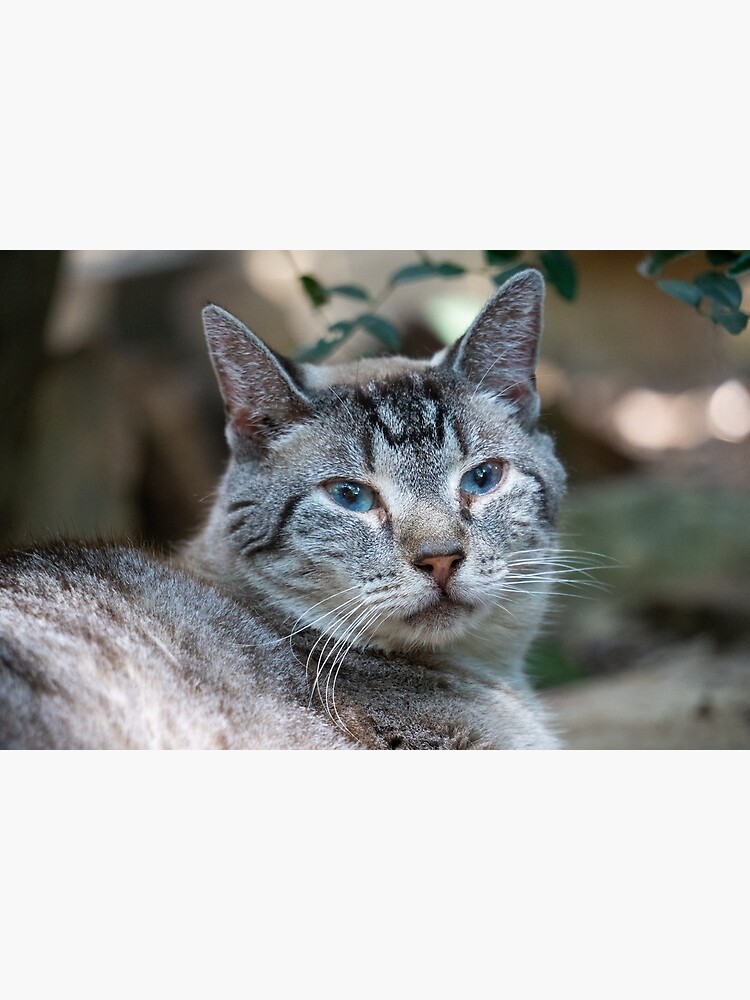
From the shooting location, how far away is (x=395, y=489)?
265 cm

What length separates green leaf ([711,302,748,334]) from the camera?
321cm

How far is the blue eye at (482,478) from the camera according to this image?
2740 mm

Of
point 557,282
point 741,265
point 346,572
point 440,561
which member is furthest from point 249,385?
point 741,265

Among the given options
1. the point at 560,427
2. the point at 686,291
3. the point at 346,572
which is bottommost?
the point at 560,427

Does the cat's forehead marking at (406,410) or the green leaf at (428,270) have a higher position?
the green leaf at (428,270)

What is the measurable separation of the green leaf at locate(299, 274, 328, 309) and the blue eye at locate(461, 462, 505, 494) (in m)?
1.22

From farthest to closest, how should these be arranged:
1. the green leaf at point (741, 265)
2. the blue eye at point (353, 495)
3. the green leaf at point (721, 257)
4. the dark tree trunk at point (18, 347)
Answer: the dark tree trunk at point (18, 347) < the green leaf at point (721, 257) < the green leaf at point (741, 265) < the blue eye at point (353, 495)

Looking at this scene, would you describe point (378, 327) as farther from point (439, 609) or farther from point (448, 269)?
point (439, 609)

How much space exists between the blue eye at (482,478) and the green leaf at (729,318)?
3.33 feet

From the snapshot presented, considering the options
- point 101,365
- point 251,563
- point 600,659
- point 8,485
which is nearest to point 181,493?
point 101,365

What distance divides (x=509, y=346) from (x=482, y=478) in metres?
0.45

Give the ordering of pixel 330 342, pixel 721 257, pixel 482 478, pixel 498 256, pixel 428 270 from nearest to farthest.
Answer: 1. pixel 482 478
2. pixel 721 257
3. pixel 498 256
4. pixel 428 270
5. pixel 330 342

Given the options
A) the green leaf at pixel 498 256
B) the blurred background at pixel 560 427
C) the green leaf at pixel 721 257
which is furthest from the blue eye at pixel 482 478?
the green leaf at pixel 721 257

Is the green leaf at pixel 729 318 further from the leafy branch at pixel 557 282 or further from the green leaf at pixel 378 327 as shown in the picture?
the green leaf at pixel 378 327
